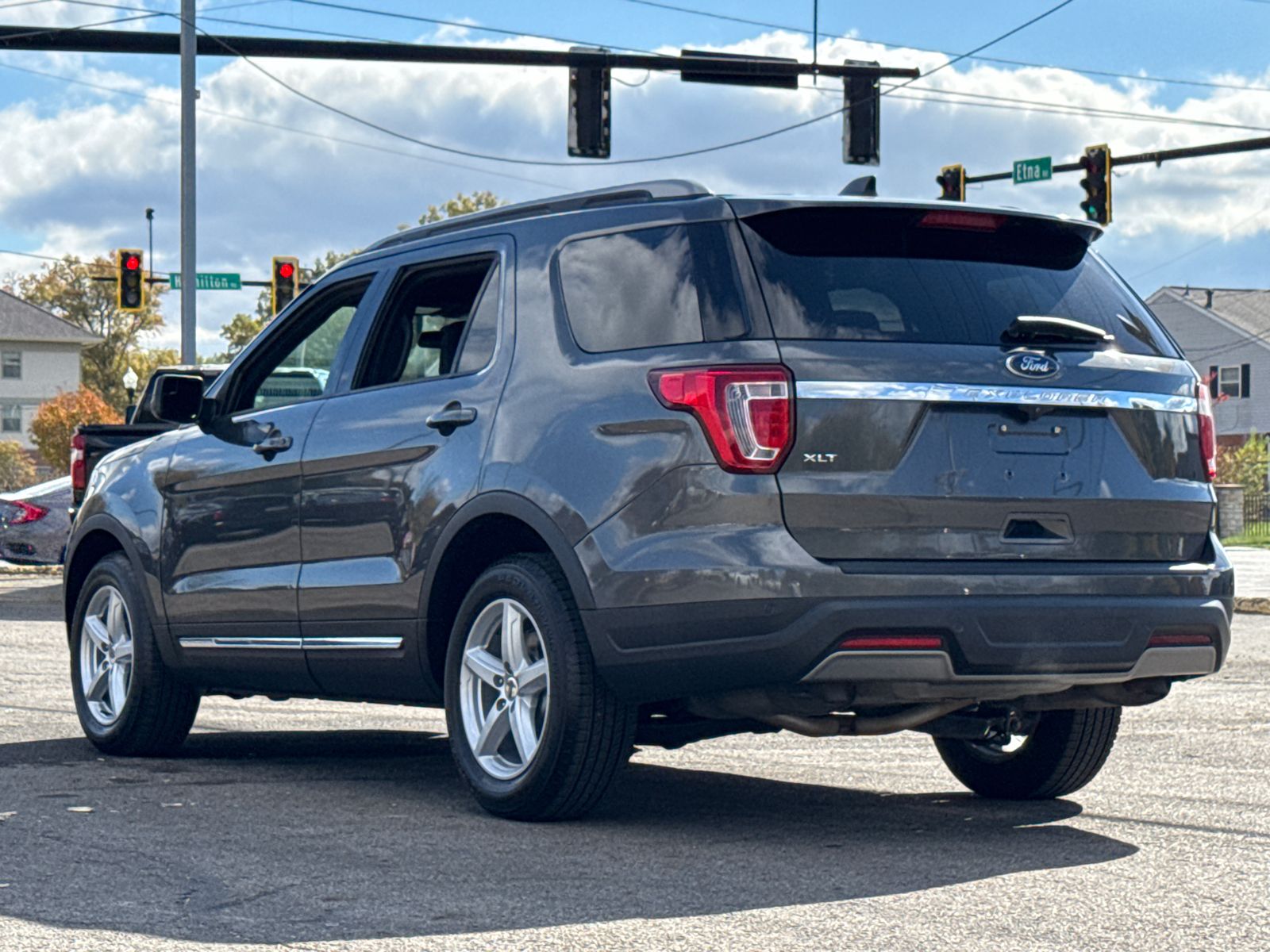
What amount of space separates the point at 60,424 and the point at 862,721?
65.1 metres

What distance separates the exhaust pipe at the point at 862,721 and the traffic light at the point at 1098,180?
21.8m

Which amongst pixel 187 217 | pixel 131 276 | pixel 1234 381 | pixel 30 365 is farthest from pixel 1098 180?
pixel 30 365

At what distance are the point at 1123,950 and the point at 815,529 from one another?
5.03ft

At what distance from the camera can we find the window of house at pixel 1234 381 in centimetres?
7031

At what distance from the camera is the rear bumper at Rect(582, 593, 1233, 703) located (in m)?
5.46

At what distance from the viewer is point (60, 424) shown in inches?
2662

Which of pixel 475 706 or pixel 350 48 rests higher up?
pixel 350 48

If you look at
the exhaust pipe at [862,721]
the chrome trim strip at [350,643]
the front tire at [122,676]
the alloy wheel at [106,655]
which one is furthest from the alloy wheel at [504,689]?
the alloy wheel at [106,655]

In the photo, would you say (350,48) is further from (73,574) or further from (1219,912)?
(1219,912)

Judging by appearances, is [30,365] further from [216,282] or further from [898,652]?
[898,652]

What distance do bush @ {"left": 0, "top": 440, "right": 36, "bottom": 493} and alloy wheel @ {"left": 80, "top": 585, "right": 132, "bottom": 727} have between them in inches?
2331

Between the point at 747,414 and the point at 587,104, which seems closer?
the point at 747,414

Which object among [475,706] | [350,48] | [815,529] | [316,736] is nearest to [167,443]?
[316,736]

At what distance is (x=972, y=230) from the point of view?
609 centimetres
